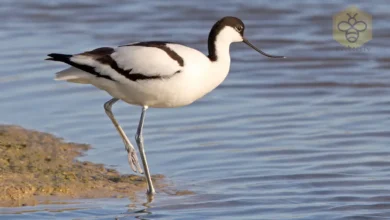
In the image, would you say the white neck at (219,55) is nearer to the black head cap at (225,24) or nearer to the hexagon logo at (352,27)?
the black head cap at (225,24)

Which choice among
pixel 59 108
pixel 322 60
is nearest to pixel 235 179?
pixel 59 108

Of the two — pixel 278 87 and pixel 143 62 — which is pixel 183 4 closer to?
pixel 278 87

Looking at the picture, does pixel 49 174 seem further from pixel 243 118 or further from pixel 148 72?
pixel 243 118

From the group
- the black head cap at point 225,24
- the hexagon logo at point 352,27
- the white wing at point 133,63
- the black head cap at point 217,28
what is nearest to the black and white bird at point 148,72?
the white wing at point 133,63

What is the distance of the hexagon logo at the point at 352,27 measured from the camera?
516 inches

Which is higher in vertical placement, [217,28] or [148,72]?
[217,28]

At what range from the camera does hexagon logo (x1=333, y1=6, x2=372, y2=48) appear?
1312 cm

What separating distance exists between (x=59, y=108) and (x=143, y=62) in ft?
8.09

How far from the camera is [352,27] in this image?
14.2 m

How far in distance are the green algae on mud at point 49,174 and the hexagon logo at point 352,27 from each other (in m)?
5.39

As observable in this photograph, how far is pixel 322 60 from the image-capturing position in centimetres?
1223

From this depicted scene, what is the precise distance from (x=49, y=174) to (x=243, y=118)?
2414 millimetres

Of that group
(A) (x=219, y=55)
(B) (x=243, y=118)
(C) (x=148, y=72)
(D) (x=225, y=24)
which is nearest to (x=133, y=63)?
(C) (x=148, y=72)

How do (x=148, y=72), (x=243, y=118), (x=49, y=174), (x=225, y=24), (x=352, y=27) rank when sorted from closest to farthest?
(x=148, y=72) < (x=49, y=174) < (x=225, y=24) < (x=243, y=118) < (x=352, y=27)
